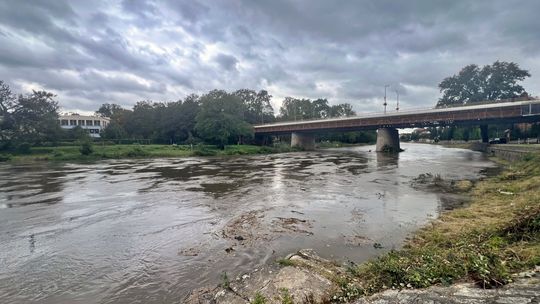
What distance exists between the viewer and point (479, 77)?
309 ft

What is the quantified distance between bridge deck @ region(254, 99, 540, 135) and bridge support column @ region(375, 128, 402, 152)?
240cm

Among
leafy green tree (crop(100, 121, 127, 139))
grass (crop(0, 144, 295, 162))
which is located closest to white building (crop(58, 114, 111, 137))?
leafy green tree (crop(100, 121, 127, 139))

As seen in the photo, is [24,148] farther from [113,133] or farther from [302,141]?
[302,141]

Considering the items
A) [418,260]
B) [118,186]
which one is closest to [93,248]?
[418,260]

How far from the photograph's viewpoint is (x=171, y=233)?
1180 cm

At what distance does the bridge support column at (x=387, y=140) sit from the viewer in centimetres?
6975

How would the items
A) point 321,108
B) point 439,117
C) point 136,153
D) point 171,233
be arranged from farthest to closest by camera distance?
1. point 321,108
2. point 136,153
3. point 439,117
4. point 171,233

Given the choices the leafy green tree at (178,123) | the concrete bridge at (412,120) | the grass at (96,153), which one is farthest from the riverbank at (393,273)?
the leafy green tree at (178,123)

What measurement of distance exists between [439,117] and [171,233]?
60.6 m

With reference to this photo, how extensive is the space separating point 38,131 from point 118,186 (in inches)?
2151

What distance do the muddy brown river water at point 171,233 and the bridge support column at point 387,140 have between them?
167ft

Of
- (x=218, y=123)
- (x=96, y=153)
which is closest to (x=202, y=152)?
(x=218, y=123)

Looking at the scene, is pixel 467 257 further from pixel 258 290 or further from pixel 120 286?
pixel 120 286

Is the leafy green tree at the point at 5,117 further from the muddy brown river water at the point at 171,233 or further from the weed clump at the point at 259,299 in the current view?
the weed clump at the point at 259,299
